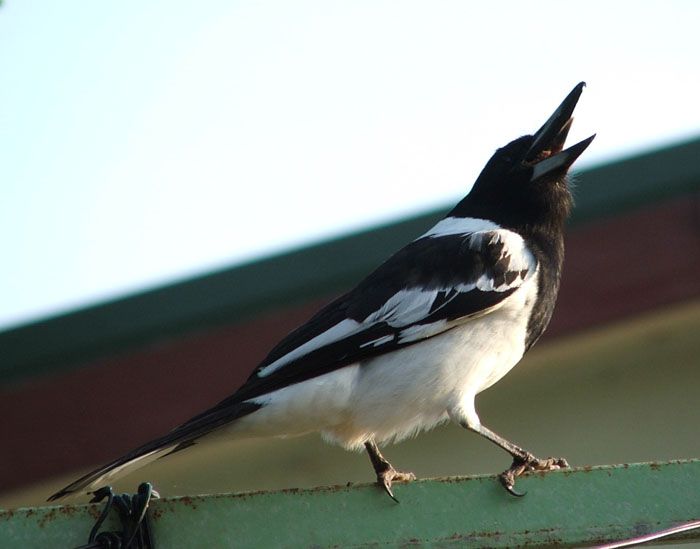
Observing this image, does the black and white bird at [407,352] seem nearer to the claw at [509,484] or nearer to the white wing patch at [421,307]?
the white wing patch at [421,307]

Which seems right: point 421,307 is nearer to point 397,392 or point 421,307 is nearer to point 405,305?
point 405,305

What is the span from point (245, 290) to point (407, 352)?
4.21 feet

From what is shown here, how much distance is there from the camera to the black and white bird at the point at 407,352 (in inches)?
122

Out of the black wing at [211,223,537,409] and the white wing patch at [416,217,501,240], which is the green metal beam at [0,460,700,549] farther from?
the white wing patch at [416,217,501,240]

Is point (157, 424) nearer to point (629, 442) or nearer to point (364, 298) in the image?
point (364, 298)

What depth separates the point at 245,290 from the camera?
438cm

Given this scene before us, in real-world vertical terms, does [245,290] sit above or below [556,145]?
below

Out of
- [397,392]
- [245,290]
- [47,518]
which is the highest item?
[47,518]

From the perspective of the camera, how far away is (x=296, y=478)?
4.70 metres

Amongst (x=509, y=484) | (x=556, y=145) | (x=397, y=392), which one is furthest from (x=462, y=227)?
(x=509, y=484)

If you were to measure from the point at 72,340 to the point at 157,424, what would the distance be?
1.40ft

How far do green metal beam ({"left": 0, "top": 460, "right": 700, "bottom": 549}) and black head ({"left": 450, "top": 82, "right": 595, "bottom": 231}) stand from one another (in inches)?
59.1

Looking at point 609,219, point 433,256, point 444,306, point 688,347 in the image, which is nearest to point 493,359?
point 444,306

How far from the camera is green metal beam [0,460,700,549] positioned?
226 centimetres
